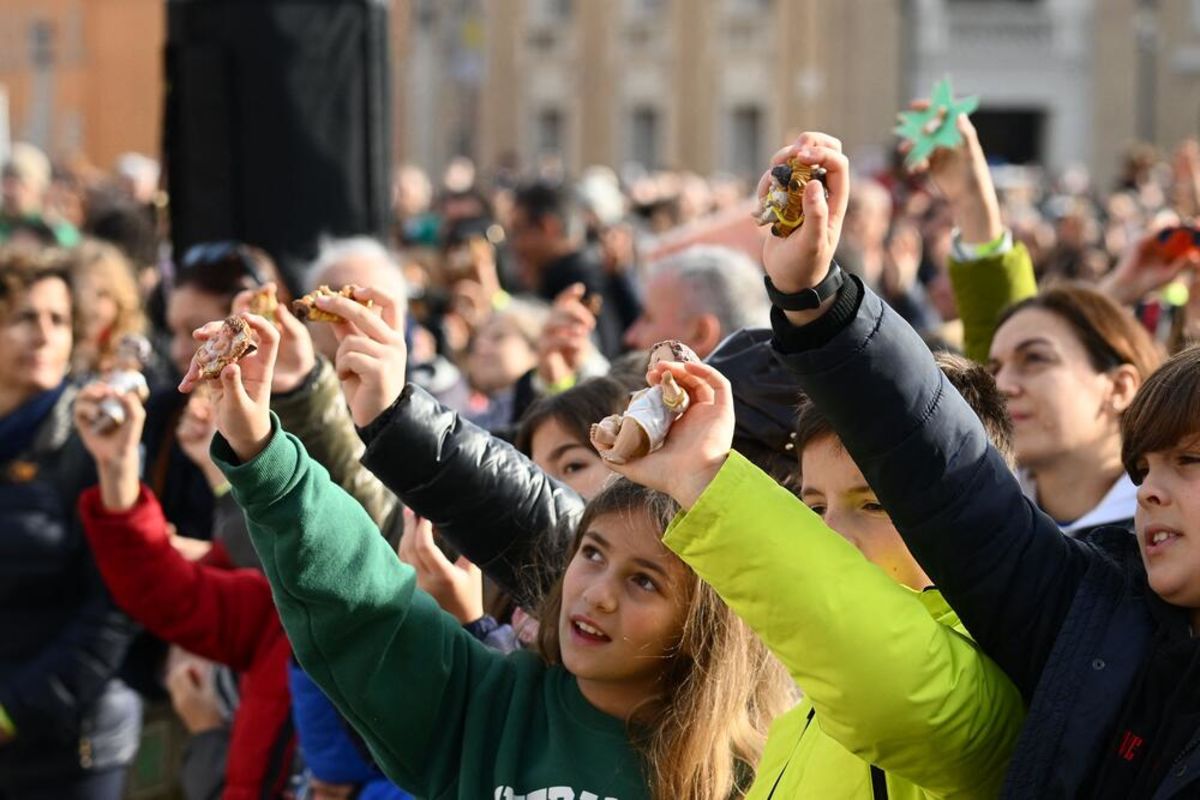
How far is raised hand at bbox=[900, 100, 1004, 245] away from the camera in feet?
14.9

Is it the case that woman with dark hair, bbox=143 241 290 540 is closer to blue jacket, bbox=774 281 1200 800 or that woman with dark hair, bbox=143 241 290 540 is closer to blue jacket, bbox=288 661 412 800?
blue jacket, bbox=288 661 412 800

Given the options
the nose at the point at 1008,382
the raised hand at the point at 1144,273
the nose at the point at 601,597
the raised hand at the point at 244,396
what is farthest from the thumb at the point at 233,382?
the raised hand at the point at 1144,273

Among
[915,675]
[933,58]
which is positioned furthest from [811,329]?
[933,58]

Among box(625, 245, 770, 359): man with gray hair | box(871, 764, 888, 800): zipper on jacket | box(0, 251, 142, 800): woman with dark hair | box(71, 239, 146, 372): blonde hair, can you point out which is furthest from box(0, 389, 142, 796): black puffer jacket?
box(871, 764, 888, 800): zipper on jacket

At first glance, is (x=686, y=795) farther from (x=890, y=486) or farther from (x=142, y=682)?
(x=142, y=682)

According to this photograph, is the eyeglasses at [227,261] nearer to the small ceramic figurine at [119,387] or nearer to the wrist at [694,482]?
the small ceramic figurine at [119,387]

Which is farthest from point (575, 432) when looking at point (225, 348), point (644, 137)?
point (644, 137)

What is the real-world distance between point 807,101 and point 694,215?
2210cm

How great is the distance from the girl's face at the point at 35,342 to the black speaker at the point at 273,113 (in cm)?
110

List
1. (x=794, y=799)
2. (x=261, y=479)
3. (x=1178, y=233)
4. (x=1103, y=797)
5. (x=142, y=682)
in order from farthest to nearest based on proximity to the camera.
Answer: (x=142, y=682), (x=1178, y=233), (x=261, y=479), (x=794, y=799), (x=1103, y=797)

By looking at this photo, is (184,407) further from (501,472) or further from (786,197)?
(786,197)

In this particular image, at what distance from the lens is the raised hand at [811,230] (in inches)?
99.2

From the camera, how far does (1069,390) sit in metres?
4.52

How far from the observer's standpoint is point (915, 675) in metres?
2.54
